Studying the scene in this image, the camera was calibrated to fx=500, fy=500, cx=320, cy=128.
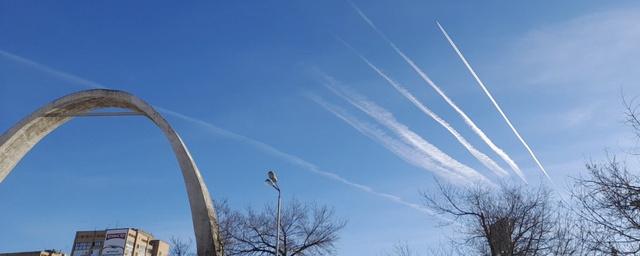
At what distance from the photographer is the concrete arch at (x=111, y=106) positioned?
2094 centimetres

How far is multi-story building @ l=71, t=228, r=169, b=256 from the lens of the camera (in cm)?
10456

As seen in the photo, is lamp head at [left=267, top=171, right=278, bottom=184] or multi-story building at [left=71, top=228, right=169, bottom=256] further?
multi-story building at [left=71, top=228, right=169, bottom=256]

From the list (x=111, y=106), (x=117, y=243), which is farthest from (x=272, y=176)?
(x=117, y=243)

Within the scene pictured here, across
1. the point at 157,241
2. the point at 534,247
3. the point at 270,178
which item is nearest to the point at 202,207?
the point at 270,178

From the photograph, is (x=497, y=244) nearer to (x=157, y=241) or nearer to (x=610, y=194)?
(x=610, y=194)

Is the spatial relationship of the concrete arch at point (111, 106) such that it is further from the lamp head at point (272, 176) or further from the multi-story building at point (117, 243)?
the multi-story building at point (117, 243)

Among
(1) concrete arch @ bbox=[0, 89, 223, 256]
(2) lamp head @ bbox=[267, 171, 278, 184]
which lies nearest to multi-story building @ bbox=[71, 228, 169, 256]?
(1) concrete arch @ bbox=[0, 89, 223, 256]

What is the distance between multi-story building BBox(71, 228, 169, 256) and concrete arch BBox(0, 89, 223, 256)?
81.3m

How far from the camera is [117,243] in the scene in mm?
105062

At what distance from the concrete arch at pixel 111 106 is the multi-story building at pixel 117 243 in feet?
267

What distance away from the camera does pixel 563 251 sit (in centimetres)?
1672

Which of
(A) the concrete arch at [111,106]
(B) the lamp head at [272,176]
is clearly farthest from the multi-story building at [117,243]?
(B) the lamp head at [272,176]

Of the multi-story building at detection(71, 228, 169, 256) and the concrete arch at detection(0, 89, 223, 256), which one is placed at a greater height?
the multi-story building at detection(71, 228, 169, 256)

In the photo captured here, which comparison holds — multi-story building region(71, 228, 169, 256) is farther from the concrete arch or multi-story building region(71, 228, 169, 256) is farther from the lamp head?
the lamp head
